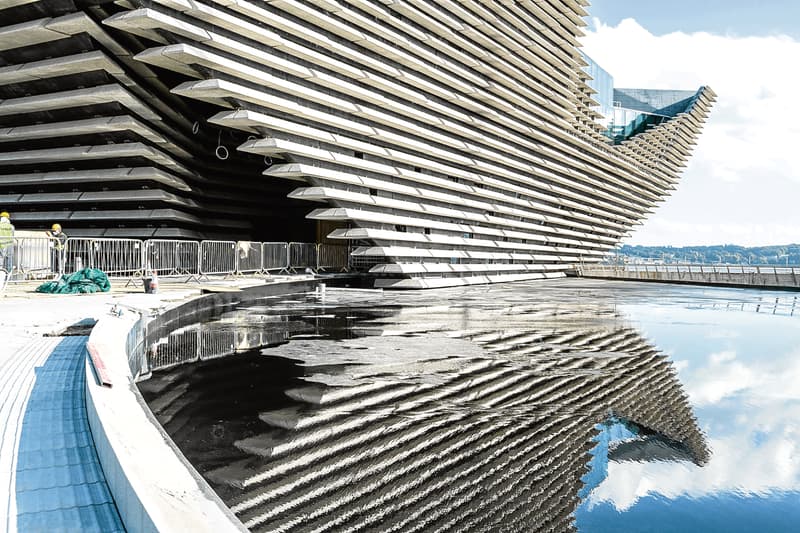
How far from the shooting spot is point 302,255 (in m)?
28.4

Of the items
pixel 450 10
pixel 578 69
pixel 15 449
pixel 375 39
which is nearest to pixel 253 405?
pixel 15 449

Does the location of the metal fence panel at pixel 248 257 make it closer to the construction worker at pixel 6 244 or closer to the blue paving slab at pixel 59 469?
the construction worker at pixel 6 244

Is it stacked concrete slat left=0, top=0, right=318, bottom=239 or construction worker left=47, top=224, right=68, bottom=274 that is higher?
stacked concrete slat left=0, top=0, right=318, bottom=239

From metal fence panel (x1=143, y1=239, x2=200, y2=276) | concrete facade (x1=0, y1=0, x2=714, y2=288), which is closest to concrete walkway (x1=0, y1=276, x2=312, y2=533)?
metal fence panel (x1=143, y1=239, x2=200, y2=276)

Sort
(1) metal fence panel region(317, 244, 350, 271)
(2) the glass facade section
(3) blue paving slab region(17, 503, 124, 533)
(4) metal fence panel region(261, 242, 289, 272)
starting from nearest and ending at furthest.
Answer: (3) blue paving slab region(17, 503, 124, 533)
(4) metal fence panel region(261, 242, 289, 272)
(1) metal fence panel region(317, 244, 350, 271)
(2) the glass facade section

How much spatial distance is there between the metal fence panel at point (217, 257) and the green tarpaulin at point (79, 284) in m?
6.13

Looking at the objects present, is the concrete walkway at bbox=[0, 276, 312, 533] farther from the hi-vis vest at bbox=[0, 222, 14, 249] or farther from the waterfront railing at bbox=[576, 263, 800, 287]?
the waterfront railing at bbox=[576, 263, 800, 287]

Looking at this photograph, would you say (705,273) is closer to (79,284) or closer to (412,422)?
(79,284)

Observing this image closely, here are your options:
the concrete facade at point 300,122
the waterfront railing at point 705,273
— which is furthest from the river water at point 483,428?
the waterfront railing at point 705,273

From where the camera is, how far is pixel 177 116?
979 inches

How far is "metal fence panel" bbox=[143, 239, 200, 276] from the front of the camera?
21400 millimetres

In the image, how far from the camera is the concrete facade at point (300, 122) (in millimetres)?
19875

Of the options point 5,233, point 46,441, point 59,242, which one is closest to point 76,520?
point 46,441

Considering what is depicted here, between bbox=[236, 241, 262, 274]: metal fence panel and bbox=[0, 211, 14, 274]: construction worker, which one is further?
bbox=[236, 241, 262, 274]: metal fence panel
